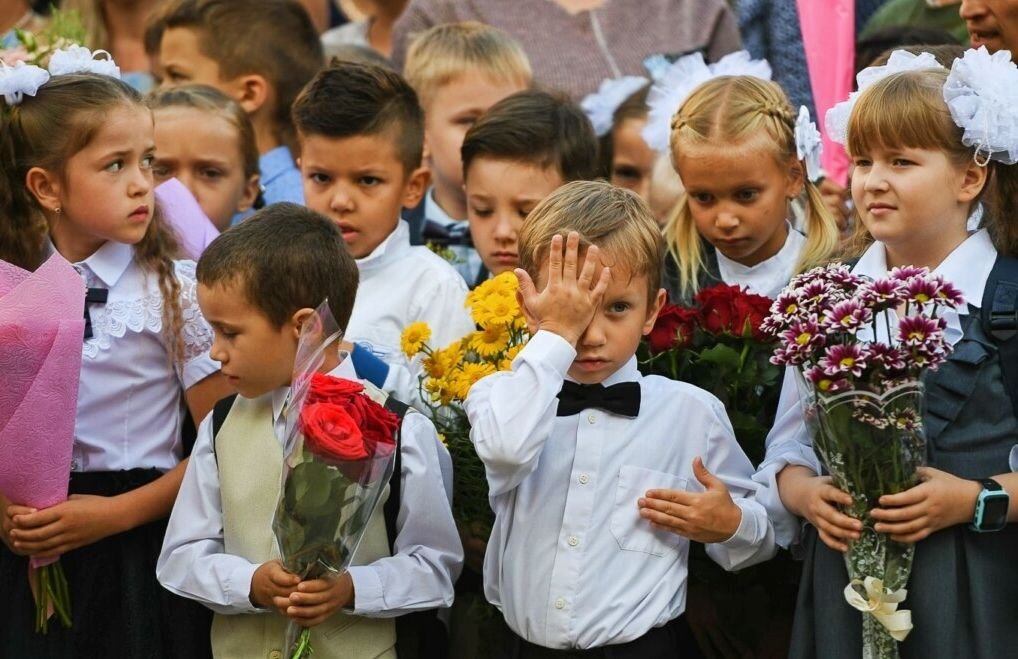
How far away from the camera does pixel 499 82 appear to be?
5715 millimetres

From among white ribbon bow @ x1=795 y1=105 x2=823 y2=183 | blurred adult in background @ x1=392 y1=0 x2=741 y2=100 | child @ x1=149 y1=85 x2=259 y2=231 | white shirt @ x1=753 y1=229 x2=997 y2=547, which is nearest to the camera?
white shirt @ x1=753 y1=229 x2=997 y2=547

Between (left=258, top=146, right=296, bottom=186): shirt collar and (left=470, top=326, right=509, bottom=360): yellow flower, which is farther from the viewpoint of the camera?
(left=258, top=146, right=296, bottom=186): shirt collar

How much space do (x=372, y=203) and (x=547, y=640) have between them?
71.2 inches

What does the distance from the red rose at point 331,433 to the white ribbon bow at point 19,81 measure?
4.83ft

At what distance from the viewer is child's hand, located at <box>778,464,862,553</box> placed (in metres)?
3.26

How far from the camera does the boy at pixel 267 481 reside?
12.0 feet

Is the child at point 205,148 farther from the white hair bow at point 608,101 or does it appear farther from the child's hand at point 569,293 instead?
the child's hand at point 569,293

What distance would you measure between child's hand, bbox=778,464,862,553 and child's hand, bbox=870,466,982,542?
0.07m

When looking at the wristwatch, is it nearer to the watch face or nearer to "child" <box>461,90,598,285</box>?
the watch face

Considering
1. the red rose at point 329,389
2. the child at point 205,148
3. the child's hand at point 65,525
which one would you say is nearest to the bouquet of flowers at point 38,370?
the child's hand at point 65,525

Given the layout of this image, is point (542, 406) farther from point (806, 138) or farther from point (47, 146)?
point (47, 146)

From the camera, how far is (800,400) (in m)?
3.50

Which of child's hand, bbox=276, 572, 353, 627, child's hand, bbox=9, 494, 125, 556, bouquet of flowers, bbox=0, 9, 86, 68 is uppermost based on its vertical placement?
bouquet of flowers, bbox=0, 9, 86, 68

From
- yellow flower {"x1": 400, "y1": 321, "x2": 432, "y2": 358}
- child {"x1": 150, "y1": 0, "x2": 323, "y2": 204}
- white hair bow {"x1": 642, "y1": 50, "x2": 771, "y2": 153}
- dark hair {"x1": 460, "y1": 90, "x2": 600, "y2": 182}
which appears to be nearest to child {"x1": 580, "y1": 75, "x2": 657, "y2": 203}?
white hair bow {"x1": 642, "y1": 50, "x2": 771, "y2": 153}
